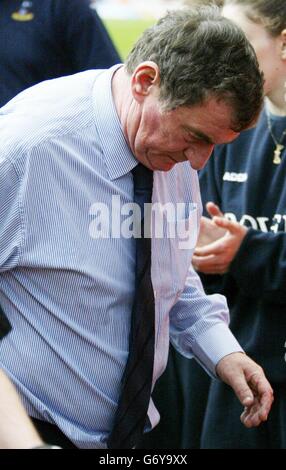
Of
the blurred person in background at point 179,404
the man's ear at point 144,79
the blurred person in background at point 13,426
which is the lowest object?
the blurred person in background at point 179,404

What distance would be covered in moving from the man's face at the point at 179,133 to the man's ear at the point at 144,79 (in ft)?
0.08

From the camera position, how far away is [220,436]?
3.51 metres

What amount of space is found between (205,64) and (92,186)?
1.28 ft

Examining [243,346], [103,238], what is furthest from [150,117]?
[243,346]

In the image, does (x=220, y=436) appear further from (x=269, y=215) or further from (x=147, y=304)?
(x=147, y=304)

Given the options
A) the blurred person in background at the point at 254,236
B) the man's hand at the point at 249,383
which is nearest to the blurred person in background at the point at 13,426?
the man's hand at the point at 249,383

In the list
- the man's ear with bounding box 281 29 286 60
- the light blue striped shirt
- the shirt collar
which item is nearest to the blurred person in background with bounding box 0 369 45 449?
the light blue striped shirt

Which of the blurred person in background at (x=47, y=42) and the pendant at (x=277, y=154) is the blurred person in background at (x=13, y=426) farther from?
the blurred person in background at (x=47, y=42)

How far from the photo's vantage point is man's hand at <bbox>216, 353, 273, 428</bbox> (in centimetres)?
281

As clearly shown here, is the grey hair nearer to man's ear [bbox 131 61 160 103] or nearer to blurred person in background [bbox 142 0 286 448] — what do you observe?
man's ear [bbox 131 61 160 103]

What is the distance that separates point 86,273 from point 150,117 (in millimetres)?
383

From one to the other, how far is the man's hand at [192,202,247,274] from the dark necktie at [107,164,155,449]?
2.33 ft

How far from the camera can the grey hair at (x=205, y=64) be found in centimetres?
242
